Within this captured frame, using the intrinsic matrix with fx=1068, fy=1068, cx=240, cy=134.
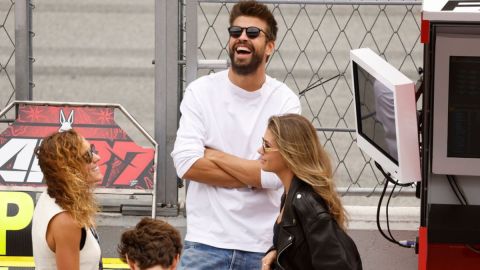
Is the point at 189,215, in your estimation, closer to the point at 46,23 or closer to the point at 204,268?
the point at 204,268

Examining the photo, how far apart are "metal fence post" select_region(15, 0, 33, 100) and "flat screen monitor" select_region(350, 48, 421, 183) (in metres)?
2.36

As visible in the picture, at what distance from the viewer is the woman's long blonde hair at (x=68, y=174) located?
4.34 metres

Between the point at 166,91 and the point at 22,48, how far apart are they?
3.09ft

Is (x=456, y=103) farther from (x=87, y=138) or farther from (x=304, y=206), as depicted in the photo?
(x=87, y=138)

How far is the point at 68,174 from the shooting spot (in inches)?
173

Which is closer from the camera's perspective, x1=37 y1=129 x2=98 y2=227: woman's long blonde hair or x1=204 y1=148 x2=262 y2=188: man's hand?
x1=37 y1=129 x2=98 y2=227: woman's long blonde hair

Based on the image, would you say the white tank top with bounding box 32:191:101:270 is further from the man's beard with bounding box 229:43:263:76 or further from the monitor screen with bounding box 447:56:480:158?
the monitor screen with bounding box 447:56:480:158

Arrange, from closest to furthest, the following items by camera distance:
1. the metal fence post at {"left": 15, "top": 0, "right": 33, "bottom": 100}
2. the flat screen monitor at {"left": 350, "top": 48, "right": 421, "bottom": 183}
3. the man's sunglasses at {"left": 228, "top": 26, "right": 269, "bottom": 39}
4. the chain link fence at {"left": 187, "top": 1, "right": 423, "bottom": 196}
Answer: the flat screen monitor at {"left": 350, "top": 48, "right": 421, "bottom": 183} < the man's sunglasses at {"left": 228, "top": 26, "right": 269, "bottom": 39} < the metal fence post at {"left": 15, "top": 0, "right": 33, "bottom": 100} < the chain link fence at {"left": 187, "top": 1, "right": 423, "bottom": 196}

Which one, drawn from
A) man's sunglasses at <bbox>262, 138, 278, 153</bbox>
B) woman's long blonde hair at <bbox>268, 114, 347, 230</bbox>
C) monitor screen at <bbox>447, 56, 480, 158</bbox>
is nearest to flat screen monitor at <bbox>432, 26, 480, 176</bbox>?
monitor screen at <bbox>447, 56, 480, 158</bbox>

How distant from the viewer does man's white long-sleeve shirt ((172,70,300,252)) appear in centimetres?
484

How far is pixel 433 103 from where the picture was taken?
480 centimetres

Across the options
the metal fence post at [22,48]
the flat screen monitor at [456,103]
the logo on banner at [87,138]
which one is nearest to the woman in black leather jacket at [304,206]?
the flat screen monitor at [456,103]

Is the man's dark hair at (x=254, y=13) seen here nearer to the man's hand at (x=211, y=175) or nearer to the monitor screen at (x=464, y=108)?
the man's hand at (x=211, y=175)

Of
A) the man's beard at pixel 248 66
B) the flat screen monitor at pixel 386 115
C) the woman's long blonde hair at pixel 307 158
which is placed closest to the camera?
the woman's long blonde hair at pixel 307 158
